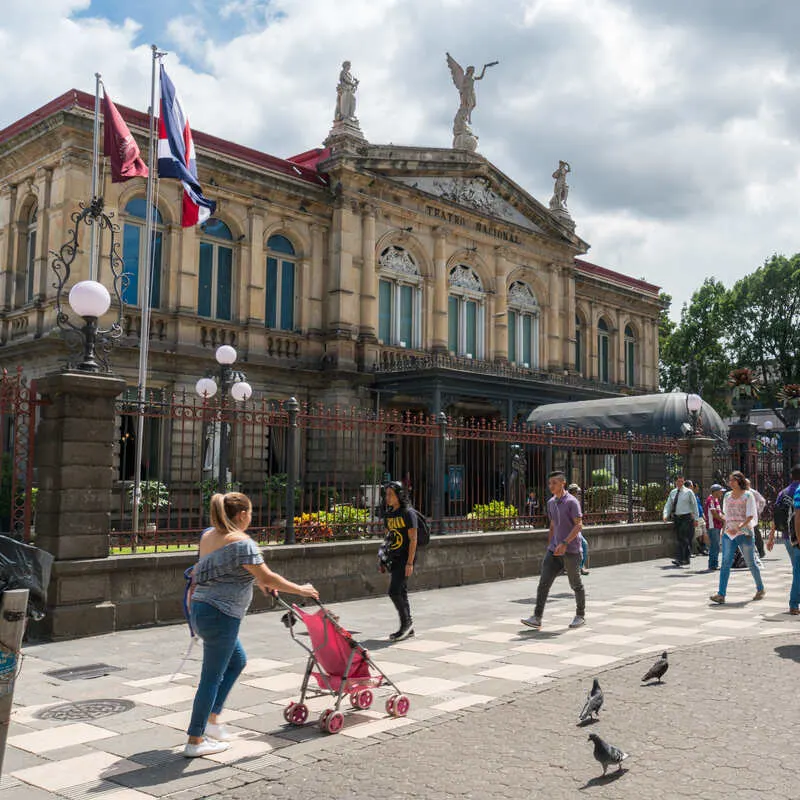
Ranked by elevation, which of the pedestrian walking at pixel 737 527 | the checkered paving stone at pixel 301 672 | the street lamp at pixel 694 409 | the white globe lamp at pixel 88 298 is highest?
the white globe lamp at pixel 88 298

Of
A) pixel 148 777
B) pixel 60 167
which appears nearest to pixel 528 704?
pixel 148 777

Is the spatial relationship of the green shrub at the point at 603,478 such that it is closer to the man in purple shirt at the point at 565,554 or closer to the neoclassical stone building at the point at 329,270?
the neoclassical stone building at the point at 329,270

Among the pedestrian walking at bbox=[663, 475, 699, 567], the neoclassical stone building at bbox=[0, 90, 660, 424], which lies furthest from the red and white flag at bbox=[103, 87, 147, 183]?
the pedestrian walking at bbox=[663, 475, 699, 567]

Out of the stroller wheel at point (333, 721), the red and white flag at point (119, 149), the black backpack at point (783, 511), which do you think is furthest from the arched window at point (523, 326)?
the stroller wheel at point (333, 721)

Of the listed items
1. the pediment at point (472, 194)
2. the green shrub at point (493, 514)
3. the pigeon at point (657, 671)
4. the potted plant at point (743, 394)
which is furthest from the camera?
the pediment at point (472, 194)

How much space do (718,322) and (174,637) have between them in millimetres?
44394

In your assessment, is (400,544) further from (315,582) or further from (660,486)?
(660,486)

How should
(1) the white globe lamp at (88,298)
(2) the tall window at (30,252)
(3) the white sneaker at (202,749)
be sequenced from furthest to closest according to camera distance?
(2) the tall window at (30,252) < (1) the white globe lamp at (88,298) < (3) the white sneaker at (202,749)

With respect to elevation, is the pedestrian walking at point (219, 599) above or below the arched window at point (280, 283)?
below

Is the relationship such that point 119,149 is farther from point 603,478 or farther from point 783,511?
point 783,511

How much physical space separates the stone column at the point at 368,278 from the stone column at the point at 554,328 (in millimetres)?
8662

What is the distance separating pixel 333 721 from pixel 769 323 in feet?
153

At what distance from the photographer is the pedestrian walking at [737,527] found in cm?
1198

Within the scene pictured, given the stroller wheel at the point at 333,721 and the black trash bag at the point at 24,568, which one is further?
the stroller wheel at the point at 333,721
